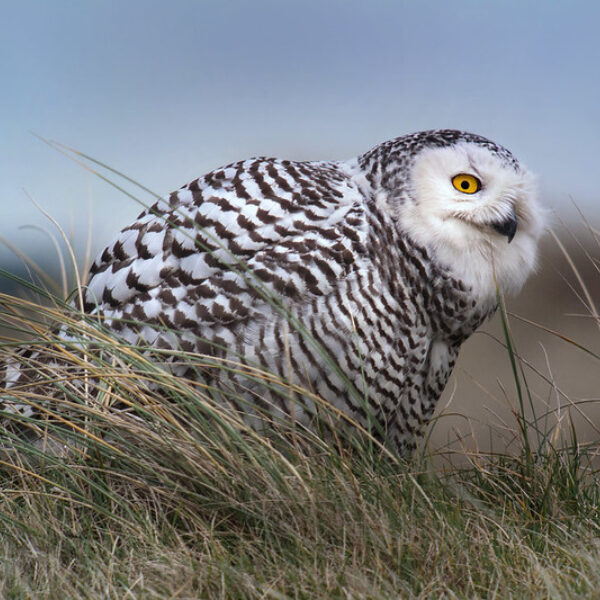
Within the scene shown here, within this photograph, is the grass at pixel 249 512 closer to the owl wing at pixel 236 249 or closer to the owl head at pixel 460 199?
the owl wing at pixel 236 249

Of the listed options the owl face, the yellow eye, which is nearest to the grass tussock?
the owl face

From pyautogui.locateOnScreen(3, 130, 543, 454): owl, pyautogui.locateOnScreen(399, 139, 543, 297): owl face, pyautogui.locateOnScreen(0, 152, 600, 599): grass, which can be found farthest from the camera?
pyautogui.locateOnScreen(399, 139, 543, 297): owl face

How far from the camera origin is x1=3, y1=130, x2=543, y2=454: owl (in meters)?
2.73

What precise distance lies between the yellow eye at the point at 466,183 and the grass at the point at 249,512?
2.63 ft

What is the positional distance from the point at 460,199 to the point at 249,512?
135cm

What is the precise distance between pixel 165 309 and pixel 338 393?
0.65 meters

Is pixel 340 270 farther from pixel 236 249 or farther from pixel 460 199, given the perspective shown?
pixel 460 199

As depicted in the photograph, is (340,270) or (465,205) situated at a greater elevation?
(465,205)

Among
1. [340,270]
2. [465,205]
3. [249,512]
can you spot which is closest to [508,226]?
[465,205]

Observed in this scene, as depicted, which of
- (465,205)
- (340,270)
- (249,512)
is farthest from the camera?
(465,205)

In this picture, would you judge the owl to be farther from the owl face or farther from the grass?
the grass

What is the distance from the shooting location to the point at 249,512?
7.36 feet

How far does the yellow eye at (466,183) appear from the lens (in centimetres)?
296

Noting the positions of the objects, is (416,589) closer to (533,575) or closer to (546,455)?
(533,575)
